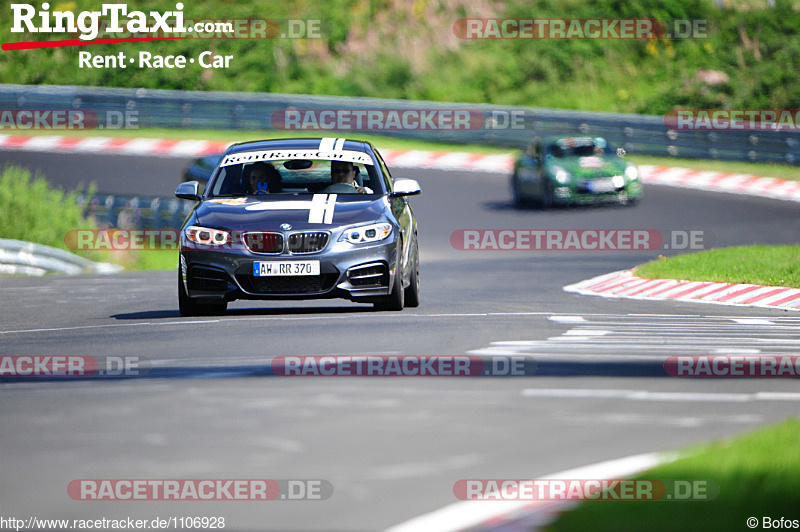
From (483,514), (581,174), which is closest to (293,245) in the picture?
(483,514)

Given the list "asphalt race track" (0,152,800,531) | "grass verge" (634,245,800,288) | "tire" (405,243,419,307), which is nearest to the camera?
"asphalt race track" (0,152,800,531)

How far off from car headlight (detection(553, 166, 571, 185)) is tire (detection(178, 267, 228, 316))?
537 inches

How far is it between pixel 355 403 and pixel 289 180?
581 cm

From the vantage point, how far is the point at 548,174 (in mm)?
25219

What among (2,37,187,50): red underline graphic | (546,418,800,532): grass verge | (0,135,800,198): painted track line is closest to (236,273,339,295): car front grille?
(546,418,800,532): grass verge

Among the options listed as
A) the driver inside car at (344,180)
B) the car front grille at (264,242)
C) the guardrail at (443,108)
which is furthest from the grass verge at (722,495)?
the guardrail at (443,108)

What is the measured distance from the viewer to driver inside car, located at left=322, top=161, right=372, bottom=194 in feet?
40.4

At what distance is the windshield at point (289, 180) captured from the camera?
12383 mm

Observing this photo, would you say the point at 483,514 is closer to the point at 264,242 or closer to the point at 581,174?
the point at 264,242

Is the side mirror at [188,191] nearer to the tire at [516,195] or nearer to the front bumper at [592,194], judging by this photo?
the front bumper at [592,194]

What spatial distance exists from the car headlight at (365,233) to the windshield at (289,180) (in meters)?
0.79

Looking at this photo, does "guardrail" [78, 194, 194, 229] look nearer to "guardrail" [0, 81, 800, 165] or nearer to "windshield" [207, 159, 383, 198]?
"windshield" [207, 159, 383, 198]

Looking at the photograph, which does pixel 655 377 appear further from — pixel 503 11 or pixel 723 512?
pixel 503 11

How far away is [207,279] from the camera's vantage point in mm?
11516
